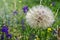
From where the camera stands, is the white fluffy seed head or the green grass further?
the green grass

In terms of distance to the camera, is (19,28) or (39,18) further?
(19,28)

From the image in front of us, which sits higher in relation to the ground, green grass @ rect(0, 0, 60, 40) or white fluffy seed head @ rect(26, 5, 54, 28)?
white fluffy seed head @ rect(26, 5, 54, 28)

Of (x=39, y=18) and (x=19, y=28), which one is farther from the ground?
(x=39, y=18)

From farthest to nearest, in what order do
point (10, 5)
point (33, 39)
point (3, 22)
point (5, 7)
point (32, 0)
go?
point (32, 0) → point (10, 5) → point (5, 7) → point (3, 22) → point (33, 39)

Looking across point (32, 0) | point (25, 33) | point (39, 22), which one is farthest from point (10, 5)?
point (39, 22)

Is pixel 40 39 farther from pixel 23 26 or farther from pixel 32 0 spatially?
pixel 32 0

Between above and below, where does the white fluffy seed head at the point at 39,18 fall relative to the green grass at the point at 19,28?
above

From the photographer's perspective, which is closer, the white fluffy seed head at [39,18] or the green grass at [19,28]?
the white fluffy seed head at [39,18]

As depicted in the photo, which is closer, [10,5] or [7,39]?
[7,39]
